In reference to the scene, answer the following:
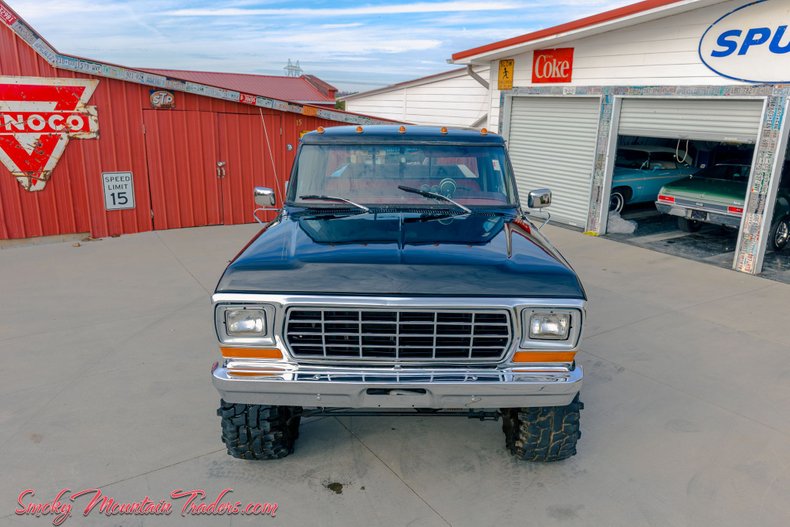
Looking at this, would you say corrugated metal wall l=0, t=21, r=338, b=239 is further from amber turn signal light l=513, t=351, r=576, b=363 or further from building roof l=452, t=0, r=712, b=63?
amber turn signal light l=513, t=351, r=576, b=363

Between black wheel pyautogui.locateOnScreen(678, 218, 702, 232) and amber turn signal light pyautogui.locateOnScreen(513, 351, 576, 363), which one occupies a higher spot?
amber turn signal light pyautogui.locateOnScreen(513, 351, 576, 363)

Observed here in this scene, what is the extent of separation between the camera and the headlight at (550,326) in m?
2.93

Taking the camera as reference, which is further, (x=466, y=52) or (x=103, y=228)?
(x=466, y=52)

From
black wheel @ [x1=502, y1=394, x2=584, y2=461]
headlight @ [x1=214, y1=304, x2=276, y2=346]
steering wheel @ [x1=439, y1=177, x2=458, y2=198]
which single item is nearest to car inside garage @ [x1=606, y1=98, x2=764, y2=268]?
steering wheel @ [x1=439, y1=177, x2=458, y2=198]

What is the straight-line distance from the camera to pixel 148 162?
34.6ft

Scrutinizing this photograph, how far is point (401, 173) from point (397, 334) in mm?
1768

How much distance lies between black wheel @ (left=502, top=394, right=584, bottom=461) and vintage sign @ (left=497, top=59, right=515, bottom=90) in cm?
1004

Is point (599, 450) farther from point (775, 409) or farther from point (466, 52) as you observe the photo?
point (466, 52)

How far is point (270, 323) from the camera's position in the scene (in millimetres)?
2895

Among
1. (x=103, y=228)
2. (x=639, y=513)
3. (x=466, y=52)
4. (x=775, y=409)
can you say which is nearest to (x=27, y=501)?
(x=639, y=513)

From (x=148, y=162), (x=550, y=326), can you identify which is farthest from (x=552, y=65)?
(x=550, y=326)

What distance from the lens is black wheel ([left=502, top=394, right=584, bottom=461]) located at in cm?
334

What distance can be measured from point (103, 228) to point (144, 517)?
8.52 meters

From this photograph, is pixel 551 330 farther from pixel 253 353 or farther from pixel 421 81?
pixel 421 81
